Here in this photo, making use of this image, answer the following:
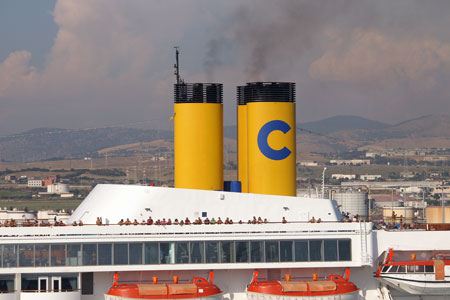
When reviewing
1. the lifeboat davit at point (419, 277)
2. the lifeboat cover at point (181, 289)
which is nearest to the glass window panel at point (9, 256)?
the lifeboat cover at point (181, 289)

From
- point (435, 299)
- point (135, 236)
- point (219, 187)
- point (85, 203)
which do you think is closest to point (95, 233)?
point (135, 236)

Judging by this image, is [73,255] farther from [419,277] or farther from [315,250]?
[419,277]

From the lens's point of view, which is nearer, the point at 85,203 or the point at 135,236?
the point at 135,236

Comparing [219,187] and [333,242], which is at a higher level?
[219,187]

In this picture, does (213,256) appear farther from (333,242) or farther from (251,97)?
(251,97)

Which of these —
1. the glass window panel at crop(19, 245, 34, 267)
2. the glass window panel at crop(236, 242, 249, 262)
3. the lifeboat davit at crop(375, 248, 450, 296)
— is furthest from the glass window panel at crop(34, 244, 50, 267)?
the lifeboat davit at crop(375, 248, 450, 296)

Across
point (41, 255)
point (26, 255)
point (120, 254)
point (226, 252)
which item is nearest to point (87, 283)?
point (120, 254)

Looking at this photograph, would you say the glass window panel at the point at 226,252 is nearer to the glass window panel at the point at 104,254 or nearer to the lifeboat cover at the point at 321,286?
the lifeboat cover at the point at 321,286

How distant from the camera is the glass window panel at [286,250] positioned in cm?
3466

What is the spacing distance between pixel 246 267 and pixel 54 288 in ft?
24.3

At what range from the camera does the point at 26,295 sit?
33.6m

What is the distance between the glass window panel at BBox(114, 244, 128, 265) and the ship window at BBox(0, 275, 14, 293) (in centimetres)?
401

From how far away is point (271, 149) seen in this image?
37.6 m

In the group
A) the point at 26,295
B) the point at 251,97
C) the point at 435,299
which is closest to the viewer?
the point at 26,295
